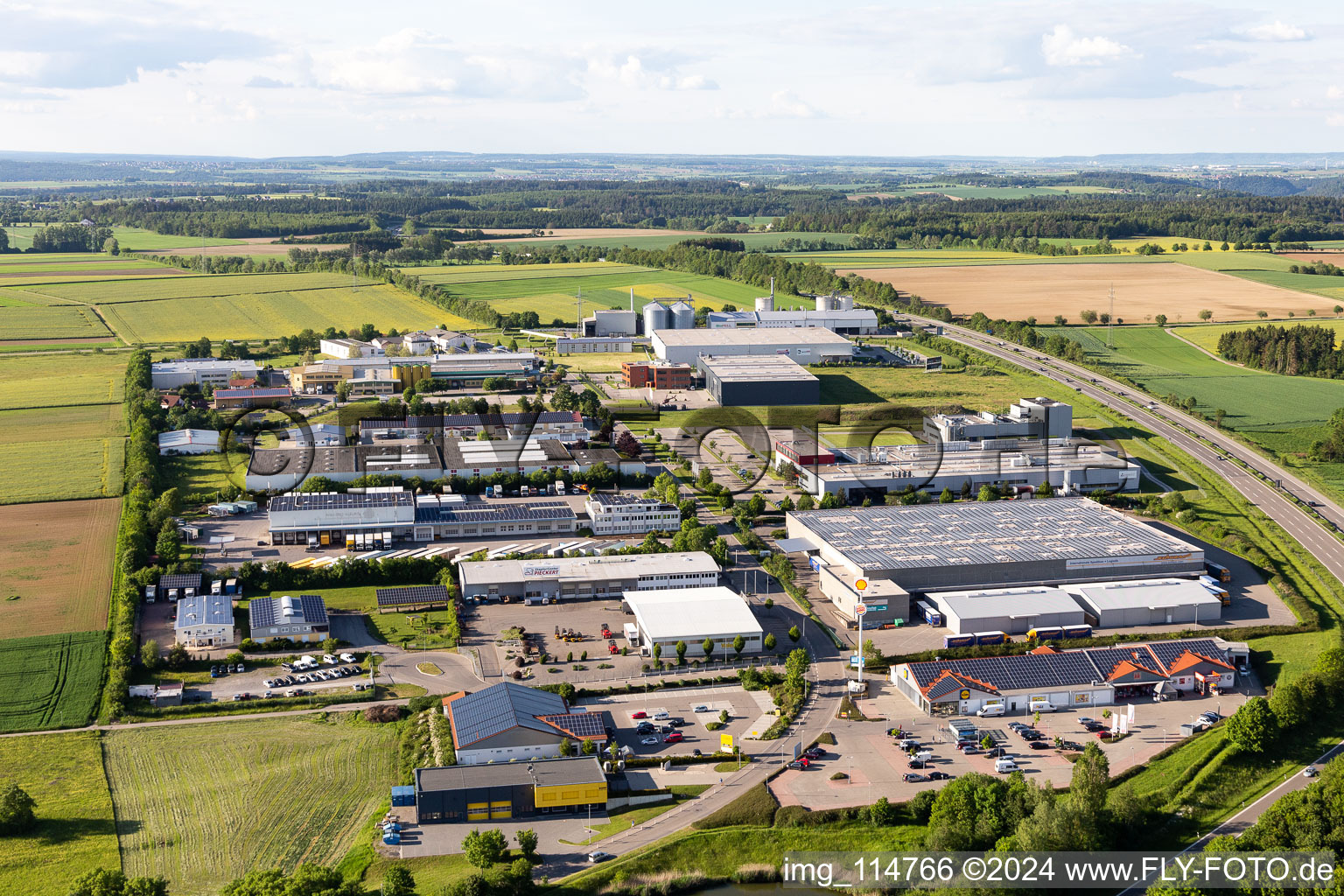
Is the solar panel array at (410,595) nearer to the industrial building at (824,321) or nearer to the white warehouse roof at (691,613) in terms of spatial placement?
the white warehouse roof at (691,613)

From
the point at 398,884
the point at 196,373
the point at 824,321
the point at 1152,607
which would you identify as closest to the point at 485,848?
the point at 398,884

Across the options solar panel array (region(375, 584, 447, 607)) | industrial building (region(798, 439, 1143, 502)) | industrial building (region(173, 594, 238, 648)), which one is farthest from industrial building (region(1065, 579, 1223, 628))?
industrial building (region(173, 594, 238, 648))

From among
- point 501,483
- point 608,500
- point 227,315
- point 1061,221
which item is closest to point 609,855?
point 608,500

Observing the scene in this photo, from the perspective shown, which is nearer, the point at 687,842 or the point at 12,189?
the point at 687,842

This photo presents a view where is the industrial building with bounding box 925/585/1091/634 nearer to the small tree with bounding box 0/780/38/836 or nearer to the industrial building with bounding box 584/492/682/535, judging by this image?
the industrial building with bounding box 584/492/682/535

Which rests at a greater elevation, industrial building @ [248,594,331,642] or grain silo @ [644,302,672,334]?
grain silo @ [644,302,672,334]

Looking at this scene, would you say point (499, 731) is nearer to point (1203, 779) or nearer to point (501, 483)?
point (1203, 779)
